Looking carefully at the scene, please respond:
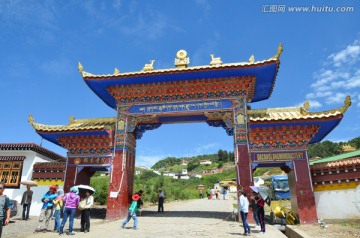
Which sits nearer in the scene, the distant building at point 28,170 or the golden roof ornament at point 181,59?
the golden roof ornament at point 181,59

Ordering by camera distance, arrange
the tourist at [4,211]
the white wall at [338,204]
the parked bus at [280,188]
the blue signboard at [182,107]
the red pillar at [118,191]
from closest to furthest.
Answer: the tourist at [4,211] → the white wall at [338,204] → the red pillar at [118,191] → the blue signboard at [182,107] → the parked bus at [280,188]

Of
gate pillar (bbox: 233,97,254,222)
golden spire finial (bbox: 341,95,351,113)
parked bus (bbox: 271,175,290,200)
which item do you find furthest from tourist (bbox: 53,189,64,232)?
parked bus (bbox: 271,175,290,200)

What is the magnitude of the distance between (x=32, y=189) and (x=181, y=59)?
35.1 ft

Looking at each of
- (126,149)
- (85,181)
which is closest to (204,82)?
(126,149)

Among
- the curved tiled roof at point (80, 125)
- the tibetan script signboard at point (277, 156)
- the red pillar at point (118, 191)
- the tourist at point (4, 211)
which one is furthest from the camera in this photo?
the curved tiled roof at point (80, 125)

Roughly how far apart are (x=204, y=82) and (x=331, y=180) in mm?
7173

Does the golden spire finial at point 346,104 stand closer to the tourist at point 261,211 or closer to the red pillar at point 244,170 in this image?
the red pillar at point 244,170

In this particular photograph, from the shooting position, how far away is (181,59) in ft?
45.8

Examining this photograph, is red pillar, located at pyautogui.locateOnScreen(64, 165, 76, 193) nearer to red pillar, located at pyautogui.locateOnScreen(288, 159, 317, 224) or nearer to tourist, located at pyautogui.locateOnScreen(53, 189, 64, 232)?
tourist, located at pyautogui.locateOnScreen(53, 189, 64, 232)

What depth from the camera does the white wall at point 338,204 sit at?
10.9 m

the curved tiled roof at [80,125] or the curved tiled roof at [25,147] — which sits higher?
the curved tiled roof at [80,125]

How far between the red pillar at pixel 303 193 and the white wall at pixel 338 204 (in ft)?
1.59

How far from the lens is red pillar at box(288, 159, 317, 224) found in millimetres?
11237

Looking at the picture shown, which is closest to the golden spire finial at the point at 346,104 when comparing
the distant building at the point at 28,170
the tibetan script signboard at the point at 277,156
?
the tibetan script signboard at the point at 277,156
